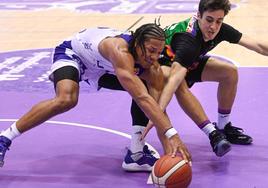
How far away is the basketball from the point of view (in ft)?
12.5

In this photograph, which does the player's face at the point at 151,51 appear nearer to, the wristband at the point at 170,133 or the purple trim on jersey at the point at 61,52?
the wristband at the point at 170,133

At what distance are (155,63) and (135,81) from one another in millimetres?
418

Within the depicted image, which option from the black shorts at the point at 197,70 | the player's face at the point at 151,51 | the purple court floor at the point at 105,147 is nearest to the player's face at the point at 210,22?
the black shorts at the point at 197,70

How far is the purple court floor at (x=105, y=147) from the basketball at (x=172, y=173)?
0.27 m

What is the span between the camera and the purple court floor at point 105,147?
165 inches

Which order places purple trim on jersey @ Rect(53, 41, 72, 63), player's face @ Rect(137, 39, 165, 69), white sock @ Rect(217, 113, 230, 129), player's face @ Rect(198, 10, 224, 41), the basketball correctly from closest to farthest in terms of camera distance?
the basketball → player's face @ Rect(137, 39, 165, 69) → player's face @ Rect(198, 10, 224, 41) → purple trim on jersey @ Rect(53, 41, 72, 63) → white sock @ Rect(217, 113, 230, 129)

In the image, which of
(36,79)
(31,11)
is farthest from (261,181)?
(31,11)

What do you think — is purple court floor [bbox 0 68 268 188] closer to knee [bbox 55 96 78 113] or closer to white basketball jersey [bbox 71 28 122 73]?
knee [bbox 55 96 78 113]

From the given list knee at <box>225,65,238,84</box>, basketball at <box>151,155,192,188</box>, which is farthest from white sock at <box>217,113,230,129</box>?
basketball at <box>151,155,192,188</box>

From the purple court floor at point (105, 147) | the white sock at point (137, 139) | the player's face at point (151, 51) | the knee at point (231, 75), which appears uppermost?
the player's face at point (151, 51)

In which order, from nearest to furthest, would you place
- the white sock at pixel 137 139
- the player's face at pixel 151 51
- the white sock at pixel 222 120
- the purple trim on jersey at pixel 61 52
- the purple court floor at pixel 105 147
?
the player's face at pixel 151 51
the purple court floor at pixel 105 147
the white sock at pixel 137 139
the purple trim on jersey at pixel 61 52
the white sock at pixel 222 120

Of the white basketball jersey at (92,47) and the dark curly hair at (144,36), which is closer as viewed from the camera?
the dark curly hair at (144,36)

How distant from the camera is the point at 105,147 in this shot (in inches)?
193

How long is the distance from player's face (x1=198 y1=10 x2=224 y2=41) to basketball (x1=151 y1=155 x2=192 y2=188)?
1087mm
